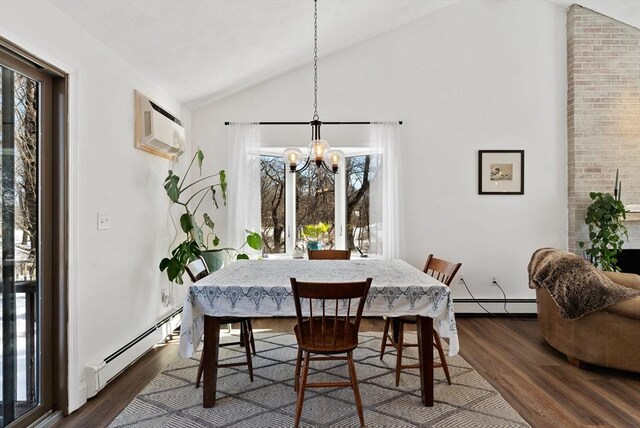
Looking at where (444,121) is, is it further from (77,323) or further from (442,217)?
(77,323)

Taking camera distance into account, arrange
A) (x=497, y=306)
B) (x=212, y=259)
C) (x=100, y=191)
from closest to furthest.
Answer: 1. (x=100, y=191)
2. (x=212, y=259)
3. (x=497, y=306)

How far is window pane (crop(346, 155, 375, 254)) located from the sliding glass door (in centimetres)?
310

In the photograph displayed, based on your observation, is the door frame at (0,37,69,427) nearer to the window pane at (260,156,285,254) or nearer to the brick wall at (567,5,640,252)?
the window pane at (260,156,285,254)

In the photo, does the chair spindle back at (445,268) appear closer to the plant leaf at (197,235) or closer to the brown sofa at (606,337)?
the brown sofa at (606,337)

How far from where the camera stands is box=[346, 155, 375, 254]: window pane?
15.0 feet

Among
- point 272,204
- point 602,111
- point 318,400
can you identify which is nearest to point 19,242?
point 318,400

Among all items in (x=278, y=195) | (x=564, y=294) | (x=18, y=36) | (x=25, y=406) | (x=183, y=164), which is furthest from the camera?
(x=278, y=195)

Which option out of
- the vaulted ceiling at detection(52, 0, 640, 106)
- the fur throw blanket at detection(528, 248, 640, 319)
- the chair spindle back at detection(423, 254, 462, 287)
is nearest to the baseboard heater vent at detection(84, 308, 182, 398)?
the vaulted ceiling at detection(52, 0, 640, 106)

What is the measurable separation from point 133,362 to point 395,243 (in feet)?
9.22

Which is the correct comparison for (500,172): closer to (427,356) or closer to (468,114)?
(468,114)

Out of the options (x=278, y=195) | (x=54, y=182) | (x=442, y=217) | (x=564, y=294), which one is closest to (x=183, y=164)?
(x=278, y=195)

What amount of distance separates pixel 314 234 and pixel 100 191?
7.92 ft

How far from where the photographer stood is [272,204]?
4.66 meters

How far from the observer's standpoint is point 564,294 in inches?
115
